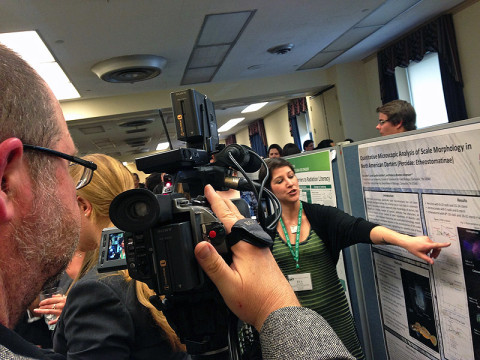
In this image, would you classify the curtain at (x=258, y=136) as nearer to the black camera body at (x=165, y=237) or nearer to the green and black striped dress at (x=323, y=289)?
the green and black striped dress at (x=323, y=289)

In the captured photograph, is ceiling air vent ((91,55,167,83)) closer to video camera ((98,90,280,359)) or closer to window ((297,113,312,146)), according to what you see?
video camera ((98,90,280,359))

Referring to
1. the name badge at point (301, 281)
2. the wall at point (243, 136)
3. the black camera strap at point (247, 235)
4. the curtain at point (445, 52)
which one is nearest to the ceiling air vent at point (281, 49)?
the curtain at point (445, 52)

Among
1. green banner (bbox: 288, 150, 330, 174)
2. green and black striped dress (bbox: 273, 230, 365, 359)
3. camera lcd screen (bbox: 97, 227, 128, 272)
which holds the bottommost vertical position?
green and black striped dress (bbox: 273, 230, 365, 359)

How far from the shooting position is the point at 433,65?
19.3ft

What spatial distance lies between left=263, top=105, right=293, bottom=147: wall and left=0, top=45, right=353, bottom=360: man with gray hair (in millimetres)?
10103

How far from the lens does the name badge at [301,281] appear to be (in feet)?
5.69

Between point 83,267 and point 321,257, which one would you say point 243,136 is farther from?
point 83,267

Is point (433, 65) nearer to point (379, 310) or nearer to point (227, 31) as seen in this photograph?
point (227, 31)

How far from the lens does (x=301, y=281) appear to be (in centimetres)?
174

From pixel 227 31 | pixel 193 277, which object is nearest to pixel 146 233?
pixel 193 277

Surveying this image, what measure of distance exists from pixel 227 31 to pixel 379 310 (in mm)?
3616

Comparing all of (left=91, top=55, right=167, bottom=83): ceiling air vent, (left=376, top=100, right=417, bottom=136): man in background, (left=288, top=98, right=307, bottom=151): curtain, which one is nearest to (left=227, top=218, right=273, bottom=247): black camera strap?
(left=376, top=100, right=417, bottom=136): man in background

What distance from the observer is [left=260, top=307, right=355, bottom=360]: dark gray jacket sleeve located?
0.59 m

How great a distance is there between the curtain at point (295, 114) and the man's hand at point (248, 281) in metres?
8.87
